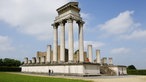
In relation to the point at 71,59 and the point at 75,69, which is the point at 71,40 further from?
the point at 75,69

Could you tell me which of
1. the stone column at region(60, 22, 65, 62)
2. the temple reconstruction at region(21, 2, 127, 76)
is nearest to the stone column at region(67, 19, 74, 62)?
the temple reconstruction at region(21, 2, 127, 76)

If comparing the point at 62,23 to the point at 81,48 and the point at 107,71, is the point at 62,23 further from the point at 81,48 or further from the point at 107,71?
the point at 107,71

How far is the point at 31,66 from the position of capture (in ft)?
144

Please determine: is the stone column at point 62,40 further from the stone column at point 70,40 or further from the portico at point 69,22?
the stone column at point 70,40

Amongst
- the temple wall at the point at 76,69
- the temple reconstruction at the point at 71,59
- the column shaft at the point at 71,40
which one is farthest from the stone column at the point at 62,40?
the column shaft at the point at 71,40

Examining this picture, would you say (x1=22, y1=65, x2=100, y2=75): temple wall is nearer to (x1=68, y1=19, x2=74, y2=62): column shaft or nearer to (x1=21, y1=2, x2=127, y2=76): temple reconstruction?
(x1=21, y1=2, x2=127, y2=76): temple reconstruction

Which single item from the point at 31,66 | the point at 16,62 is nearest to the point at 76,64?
the point at 31,66

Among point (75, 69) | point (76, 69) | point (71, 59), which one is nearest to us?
point (76, 69)

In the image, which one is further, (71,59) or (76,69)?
(71,59)

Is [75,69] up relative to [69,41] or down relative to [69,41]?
down

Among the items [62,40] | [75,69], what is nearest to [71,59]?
[75,69]

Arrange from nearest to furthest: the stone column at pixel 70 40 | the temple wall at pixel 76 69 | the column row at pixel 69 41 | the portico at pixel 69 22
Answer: the temple wall at pixel 76 69
the stone column at pixel 70 40
the column row at pixel 69 41
the portico at pixel 69 22

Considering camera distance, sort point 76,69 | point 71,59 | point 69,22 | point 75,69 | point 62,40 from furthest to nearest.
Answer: point 62,40 < point 69,22 < point 71,59 < point 75,69 < point 76,69

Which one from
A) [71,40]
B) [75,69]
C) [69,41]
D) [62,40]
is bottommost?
[75,69]
